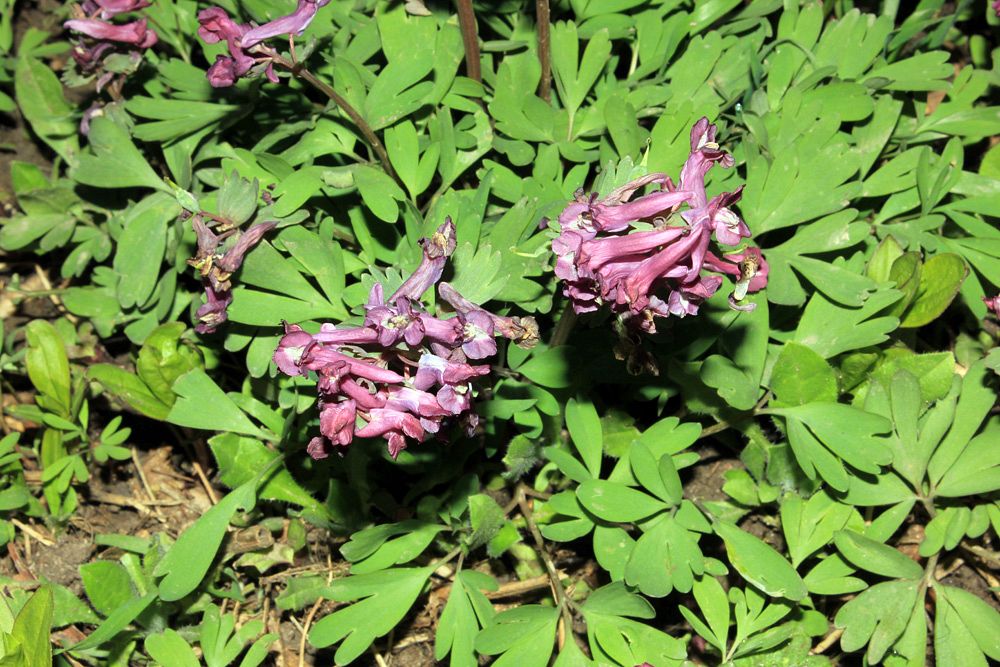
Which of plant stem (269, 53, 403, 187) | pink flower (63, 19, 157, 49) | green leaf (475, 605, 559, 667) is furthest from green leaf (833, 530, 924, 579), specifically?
pink flower (63, 19, 157, 49)

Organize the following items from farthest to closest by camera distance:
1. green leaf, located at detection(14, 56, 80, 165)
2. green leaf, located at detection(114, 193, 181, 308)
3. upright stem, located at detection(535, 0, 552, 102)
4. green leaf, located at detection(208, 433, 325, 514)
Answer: green leaf, located at detection(14, 56, 80, 165), green leaf, located at detection(114, 193, 181, 308), green leaf, located at detection(208, 433, 325, 514), upright stem, located at detection(535, 0, 552, 102)

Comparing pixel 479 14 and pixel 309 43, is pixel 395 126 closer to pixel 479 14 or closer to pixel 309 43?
pixel 309 43

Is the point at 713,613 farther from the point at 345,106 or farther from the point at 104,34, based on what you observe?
the point at 104,34

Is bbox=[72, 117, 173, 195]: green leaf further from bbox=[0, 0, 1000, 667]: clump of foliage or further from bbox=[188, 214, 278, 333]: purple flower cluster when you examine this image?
bbox=[188, 214, 278, 333]: purple flower cluster

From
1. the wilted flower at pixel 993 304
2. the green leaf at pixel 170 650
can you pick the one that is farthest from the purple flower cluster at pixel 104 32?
the wilted flower at pixel 993 304

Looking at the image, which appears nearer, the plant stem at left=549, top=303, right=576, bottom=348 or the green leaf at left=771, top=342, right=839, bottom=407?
the plant stem at left=549, top=303, right=576, bottom=348

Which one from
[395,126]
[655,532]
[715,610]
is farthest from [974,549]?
[395,126]

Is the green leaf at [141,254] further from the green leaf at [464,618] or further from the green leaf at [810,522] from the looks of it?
the green leaf at [810,522]
